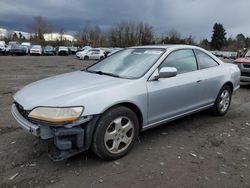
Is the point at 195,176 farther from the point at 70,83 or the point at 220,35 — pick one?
the point at 220,35

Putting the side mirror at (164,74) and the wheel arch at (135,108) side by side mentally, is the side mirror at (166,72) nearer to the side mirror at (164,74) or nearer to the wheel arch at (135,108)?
the side mirror at (164,74)

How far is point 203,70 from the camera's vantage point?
4.79 meters

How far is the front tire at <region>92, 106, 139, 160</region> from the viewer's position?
317 centimetres

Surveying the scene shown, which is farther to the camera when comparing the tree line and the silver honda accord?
the tree line

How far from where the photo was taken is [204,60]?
499cm

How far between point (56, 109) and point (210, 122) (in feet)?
11.1

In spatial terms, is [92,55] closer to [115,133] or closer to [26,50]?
[26,50]

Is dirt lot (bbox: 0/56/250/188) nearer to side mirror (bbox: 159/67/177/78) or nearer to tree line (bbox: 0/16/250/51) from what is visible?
side mirror (bbox: 159/67/177/78)

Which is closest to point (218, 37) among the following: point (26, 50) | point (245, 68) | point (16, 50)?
point (26, 50)

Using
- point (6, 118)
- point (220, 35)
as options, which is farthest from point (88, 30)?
point (6, 118)

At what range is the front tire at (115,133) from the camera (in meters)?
3.17

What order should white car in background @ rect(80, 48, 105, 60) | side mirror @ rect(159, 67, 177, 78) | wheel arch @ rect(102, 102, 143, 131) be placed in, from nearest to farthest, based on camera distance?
wheel arch @ rect(102, 102, 143, 131) < side mirror @ rect(159, 67, 177, 78) < white car in background @ rect(80, 48, 105, 60)

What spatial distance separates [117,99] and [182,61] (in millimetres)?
1794

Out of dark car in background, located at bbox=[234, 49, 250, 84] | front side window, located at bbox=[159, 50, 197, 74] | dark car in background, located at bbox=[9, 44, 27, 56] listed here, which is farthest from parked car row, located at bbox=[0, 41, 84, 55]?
front side window, located at bbox=[159, 50, 197, 74]
